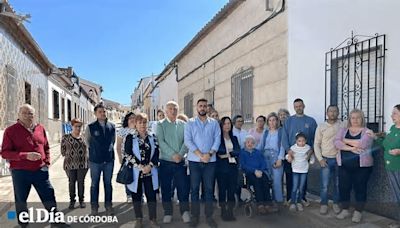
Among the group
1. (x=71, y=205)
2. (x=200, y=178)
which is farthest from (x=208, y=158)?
(x=71, y=205)

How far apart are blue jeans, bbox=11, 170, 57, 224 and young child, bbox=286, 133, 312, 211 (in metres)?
3.35

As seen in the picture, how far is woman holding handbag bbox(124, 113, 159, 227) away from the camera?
15.3 feet

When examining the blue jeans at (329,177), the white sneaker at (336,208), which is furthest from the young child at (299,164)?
the white sneaker at (336,208)

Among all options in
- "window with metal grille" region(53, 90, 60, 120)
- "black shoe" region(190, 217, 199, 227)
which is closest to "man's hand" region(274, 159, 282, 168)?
"black shoe" region(190, 217, 199, 227)

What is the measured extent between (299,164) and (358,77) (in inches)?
65.2

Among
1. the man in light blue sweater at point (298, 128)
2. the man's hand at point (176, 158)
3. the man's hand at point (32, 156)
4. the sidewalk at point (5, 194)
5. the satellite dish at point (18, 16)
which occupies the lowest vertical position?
the sidewalk at point (5, 194)

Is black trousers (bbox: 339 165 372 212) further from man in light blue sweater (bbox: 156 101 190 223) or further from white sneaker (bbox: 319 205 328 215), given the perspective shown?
man in light blue sweater (bbox: 156 101 190 223)

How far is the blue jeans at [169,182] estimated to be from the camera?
4996mm

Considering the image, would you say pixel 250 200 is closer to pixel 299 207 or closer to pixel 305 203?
pixel 299 207

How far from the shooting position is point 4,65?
8.50 meters

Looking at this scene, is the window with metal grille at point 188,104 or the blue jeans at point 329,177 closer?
the blue jeans at point 329,177

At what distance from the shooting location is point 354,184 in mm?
4676

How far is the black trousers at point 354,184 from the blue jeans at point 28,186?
3807 millimetres

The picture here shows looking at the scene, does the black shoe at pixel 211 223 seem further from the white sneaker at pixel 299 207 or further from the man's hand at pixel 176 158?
the white sneaker at pixel 299 207
